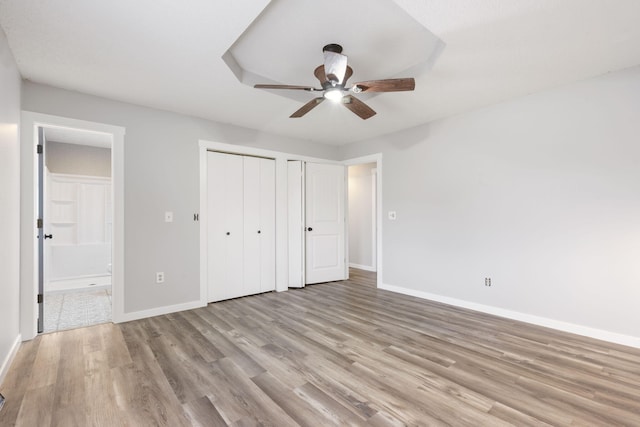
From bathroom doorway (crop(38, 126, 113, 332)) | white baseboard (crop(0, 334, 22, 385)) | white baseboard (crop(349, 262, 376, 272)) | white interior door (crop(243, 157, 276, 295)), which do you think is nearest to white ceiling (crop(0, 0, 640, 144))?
white interior door (crop(243, 157, 276, 295))

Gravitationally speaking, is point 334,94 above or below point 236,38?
below

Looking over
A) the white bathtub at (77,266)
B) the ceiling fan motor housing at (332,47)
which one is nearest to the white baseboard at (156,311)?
the white bathtub at (77,266)

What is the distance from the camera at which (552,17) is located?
1936 millimetres

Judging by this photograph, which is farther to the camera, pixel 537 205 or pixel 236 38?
pixel 537 205

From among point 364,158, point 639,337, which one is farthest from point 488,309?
point 364,158

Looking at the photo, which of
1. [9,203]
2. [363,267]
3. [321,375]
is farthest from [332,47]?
[363,267]

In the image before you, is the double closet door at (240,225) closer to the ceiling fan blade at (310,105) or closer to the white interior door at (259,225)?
the white interior door at (259,225)

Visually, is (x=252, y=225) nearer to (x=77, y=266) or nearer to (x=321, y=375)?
(x=321, y=375)

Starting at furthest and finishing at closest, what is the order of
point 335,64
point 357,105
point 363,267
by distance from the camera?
point 363,267 < point 357,105 < point 335,64

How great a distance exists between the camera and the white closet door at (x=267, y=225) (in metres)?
4.42

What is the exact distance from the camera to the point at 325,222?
5.03 metres

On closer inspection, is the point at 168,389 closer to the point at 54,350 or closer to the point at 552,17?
the point at 54,350

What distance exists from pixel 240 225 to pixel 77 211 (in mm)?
3660

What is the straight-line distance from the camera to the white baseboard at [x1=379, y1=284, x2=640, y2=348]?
8.50 ft
